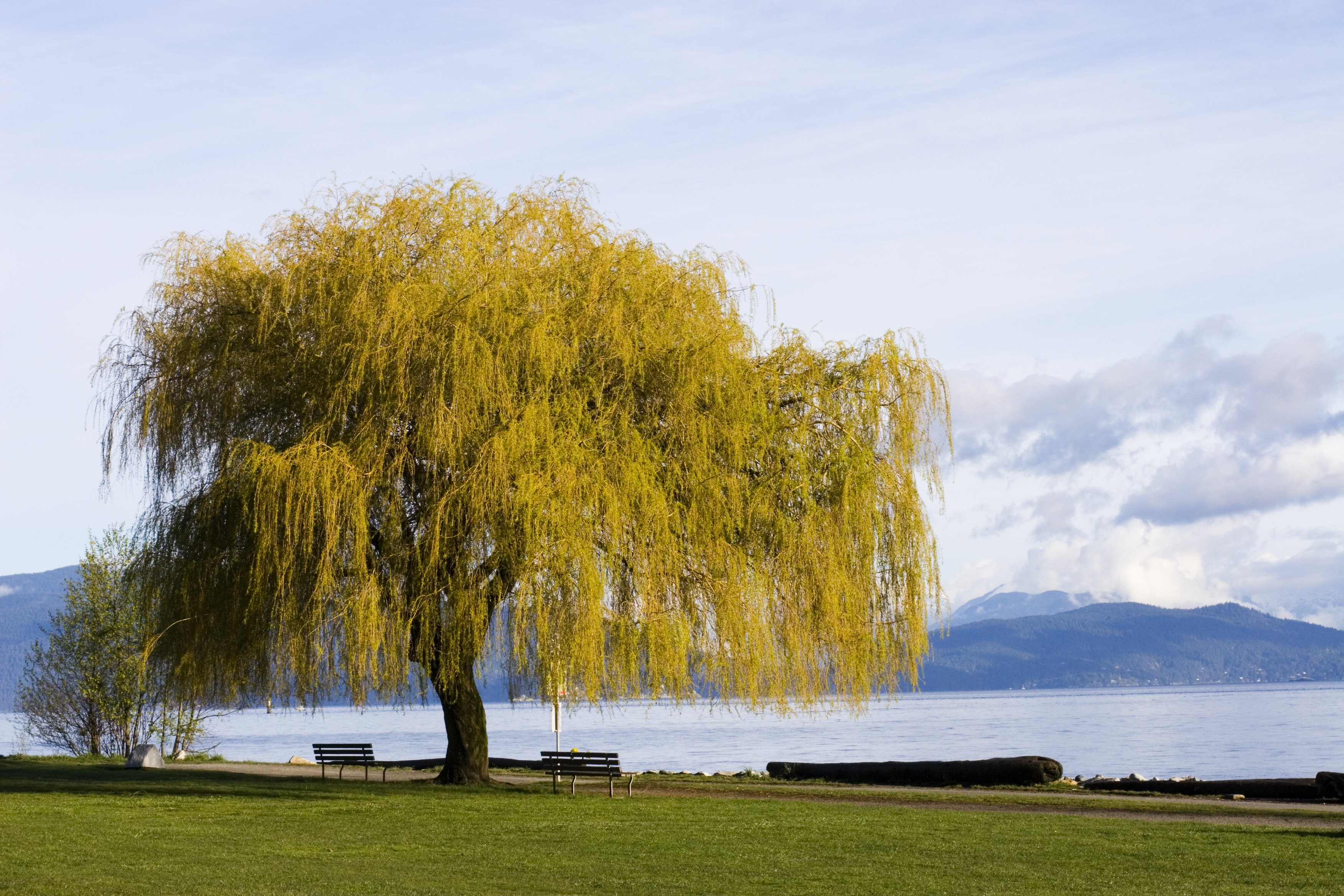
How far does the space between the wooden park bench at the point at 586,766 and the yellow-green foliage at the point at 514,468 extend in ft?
7.00

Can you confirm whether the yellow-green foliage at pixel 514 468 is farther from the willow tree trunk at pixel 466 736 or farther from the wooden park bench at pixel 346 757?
the wooden park bench at pixel 346 757

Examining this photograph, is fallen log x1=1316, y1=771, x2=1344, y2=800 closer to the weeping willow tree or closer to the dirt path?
the dirt path

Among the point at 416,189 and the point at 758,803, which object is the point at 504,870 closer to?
the point at 758,803

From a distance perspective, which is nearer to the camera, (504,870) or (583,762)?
(504,870)

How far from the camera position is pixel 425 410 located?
18172 millimetres

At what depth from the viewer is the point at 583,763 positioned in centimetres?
2000

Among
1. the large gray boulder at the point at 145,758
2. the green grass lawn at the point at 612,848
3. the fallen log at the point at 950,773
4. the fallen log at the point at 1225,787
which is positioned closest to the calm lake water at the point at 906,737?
the fallen log at the point at 950,773

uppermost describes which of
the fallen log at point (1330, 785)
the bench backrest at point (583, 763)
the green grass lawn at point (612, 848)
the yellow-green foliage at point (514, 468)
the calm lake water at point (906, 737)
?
the yellow-green foliage at point (514, 468)

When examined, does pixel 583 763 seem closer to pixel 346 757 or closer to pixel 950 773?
pixel 346 757

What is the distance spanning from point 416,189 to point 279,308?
2841 mm

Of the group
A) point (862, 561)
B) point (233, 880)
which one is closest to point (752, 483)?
point (862, 561)

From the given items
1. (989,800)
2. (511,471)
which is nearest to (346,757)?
(511,471)

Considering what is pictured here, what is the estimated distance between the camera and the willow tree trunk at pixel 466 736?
20219mm

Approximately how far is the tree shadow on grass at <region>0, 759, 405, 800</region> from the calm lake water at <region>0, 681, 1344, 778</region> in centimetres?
416
